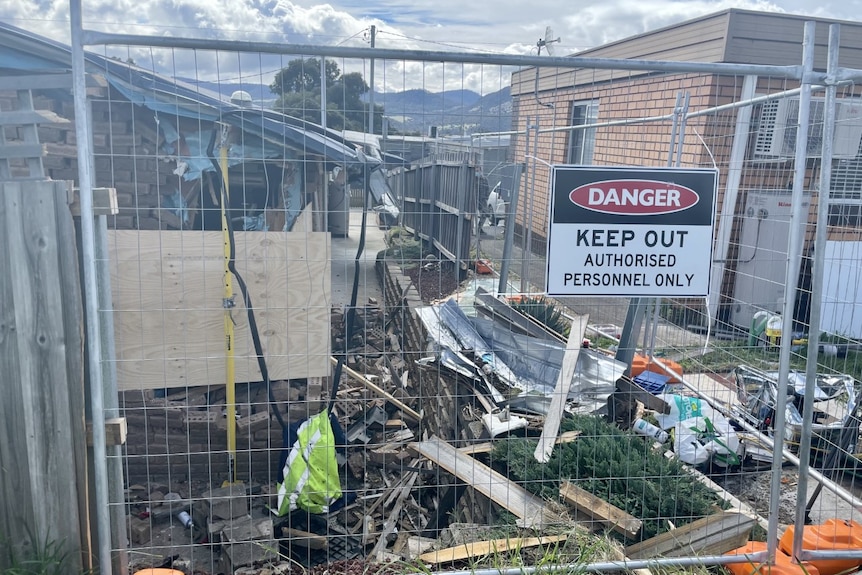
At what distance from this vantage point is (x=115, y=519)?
3.50 metres

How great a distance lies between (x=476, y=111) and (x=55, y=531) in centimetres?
289

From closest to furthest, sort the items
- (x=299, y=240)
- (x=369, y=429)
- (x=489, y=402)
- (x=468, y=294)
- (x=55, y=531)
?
1. (x=55, y=531)
2. (x=299, y=240)
3. (x=489, y=402)
4. (x=369, y=429)
5. (x=468, y=294)

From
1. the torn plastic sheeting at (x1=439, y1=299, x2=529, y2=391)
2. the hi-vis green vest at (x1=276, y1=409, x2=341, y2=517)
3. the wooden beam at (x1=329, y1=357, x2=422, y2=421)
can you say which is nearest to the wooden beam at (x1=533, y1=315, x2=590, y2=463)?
the torn plastic sheeting at (x1=439, y1=299, x2=529, y2=391)

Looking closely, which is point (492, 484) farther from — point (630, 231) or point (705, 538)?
point (630, 231)

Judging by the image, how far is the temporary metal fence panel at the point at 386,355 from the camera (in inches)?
146

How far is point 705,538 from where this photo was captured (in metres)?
4.09

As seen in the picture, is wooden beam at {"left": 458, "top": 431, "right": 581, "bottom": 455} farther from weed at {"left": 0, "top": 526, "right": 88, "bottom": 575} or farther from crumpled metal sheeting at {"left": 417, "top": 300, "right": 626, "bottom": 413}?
weed at {"left": 0, "top": 526, "right": 88, "bottom": 575}

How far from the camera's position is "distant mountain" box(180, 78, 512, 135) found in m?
3.43

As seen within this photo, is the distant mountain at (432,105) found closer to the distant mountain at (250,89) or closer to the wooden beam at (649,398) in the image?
the distant mountain at (250,89)

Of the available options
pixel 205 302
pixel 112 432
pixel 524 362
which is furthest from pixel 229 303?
pixel 524 362

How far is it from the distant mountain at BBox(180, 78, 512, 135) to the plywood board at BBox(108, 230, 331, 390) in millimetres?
1184

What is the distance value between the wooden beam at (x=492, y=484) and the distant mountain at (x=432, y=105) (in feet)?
7.27

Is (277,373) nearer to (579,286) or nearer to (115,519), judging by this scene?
(115,519)

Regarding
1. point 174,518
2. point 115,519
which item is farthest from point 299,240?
point 174,518
